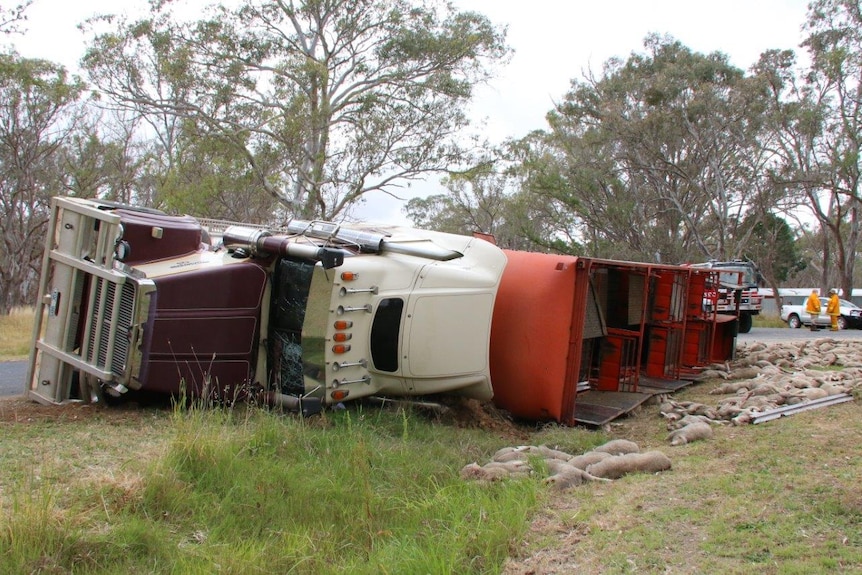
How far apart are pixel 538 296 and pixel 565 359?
32.2 inches

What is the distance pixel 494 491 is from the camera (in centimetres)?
597

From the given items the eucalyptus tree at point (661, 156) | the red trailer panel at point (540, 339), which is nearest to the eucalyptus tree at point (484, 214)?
the eucalyptus tree at point (661, 156)

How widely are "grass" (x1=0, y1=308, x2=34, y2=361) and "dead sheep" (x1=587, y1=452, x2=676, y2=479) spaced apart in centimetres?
874

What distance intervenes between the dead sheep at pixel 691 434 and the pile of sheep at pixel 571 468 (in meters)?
1.06

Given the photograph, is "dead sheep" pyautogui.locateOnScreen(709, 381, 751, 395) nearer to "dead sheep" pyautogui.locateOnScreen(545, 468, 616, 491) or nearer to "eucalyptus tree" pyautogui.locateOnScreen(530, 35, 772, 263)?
"dead sheep" pyautogui.locateOnScreen(545, 468, 616, 491)

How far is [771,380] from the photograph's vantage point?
10.9m

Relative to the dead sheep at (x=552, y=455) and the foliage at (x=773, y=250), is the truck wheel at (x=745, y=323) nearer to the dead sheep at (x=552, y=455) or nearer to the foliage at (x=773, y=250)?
the foliage at (x=773, y=250)

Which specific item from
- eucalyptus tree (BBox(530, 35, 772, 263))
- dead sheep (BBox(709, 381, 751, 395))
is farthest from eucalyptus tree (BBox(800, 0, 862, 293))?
dead sheep (BBox(709, 381, 751, 395))

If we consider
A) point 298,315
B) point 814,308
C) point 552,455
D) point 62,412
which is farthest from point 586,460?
point 814,308

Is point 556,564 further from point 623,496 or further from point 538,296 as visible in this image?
point 538,296

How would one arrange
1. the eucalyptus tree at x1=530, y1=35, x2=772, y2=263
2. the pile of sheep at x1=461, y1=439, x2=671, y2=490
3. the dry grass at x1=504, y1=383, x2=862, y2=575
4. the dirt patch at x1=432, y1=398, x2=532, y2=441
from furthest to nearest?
1. the eucalyptus tree at x1=530, y1=35, x2=772, y2=263
2. the dirt patch at x1=432, y1=398, x2=532, y2=441
3. the pile of sheep at x1=461, y1=439, x2=671, y2=490
4. the dry grass at x1=504, y1=383, x2=862, y2=575

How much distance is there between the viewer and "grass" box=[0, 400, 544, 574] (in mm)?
4500

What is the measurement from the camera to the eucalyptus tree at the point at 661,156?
31234mm

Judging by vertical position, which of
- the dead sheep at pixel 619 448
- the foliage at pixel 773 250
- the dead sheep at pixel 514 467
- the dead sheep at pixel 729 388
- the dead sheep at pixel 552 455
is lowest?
the dead sheep at pixel 514 467
